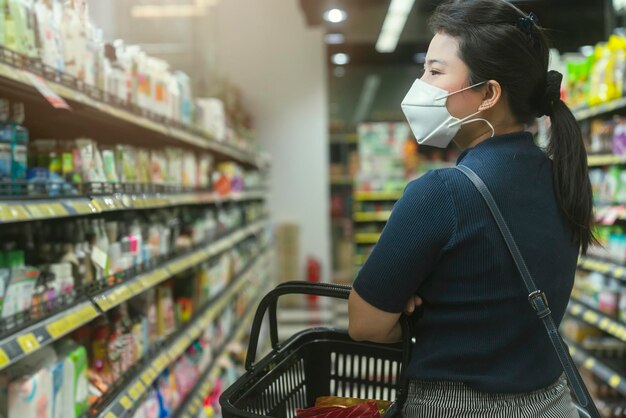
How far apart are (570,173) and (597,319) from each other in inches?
120

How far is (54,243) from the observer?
212cm

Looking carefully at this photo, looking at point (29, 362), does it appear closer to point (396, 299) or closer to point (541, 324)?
→ point (396, 299)

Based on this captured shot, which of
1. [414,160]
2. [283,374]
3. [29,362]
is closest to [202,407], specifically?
[29,362]

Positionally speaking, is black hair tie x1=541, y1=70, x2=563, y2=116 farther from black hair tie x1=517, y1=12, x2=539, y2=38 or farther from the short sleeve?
the short sleeve

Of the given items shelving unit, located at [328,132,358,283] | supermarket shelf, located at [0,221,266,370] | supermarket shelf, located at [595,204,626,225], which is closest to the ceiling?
shelving unit, located at [328,132,358,283]

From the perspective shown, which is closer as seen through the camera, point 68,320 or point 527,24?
point 527,24

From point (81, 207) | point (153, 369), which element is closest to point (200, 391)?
point (153, 369)

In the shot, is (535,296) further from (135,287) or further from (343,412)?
(135,287)

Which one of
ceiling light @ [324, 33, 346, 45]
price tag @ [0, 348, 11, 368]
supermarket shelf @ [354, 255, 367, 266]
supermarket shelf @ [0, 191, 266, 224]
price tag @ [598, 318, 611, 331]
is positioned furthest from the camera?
supermarket shelf @ [354, 255, 367, 266]

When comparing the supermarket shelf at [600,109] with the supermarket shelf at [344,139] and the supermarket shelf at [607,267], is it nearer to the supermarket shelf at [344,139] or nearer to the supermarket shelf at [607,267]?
the supermarket shelf at [607,267]

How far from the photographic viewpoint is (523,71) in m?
1.33

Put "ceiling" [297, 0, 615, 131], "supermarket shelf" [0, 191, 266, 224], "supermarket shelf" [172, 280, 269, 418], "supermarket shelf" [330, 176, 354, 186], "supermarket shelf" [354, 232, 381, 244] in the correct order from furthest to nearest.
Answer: "supermarket shelf" [354, 232, 381, 244] < "supermarket shelf" [330, 176, 354, 186] < "ceiling" [297, 0, 615, 131] < "supermarket shelf" [172, 280, 269, 418] < "supermarket shelf" [0, 191, 266, 224]

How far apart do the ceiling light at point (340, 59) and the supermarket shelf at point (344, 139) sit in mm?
1083

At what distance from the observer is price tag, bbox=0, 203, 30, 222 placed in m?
1.46
